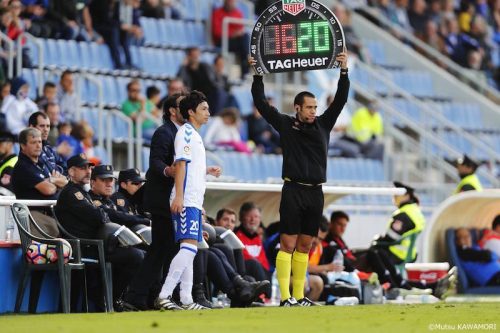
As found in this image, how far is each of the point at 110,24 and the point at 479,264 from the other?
286 inches

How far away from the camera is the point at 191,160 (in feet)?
40.7

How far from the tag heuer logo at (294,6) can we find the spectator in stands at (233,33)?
34.4 feet

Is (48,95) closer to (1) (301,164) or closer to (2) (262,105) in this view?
(2) (262,105)

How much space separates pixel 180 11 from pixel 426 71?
261 inches

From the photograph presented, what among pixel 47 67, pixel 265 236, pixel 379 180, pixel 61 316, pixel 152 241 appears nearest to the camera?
pixel 61 316

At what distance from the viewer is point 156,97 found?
2109cm

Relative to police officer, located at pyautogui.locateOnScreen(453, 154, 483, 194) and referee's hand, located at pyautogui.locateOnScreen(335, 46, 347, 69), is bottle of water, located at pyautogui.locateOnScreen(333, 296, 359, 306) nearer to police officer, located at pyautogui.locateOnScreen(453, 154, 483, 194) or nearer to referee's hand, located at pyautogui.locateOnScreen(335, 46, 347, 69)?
referee's hand, located at pyautogui.locateOnScreen(335, 46, 347, 69)

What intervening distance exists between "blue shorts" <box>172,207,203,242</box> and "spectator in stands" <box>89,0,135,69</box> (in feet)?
33.8

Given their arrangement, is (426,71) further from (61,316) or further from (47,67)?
Result: (61,316)

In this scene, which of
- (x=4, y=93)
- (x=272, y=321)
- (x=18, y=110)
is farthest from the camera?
(x=4, y=93)

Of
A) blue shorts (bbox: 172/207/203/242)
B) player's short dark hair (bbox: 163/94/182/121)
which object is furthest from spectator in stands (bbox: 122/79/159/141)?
blue shorts (bbox: 172/207/203/242)

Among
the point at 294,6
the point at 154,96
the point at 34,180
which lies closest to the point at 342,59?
the point at 294,6

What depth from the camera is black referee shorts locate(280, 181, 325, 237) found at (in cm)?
1336

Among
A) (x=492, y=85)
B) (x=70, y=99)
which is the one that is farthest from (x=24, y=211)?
(x=492, y=85)
